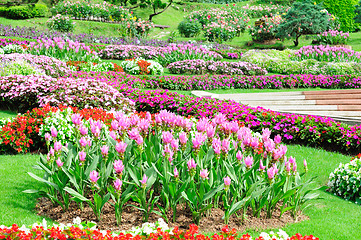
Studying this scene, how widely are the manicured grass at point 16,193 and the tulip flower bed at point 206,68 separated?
1059 cm

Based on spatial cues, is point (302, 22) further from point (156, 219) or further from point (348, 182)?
point (156, 219)

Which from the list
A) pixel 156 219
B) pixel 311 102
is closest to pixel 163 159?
pixel 156 219

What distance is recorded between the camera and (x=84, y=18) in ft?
104

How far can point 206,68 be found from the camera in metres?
16.4

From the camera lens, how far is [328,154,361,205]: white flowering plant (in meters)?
5.27

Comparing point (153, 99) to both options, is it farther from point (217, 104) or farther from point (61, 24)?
point (61, 24)

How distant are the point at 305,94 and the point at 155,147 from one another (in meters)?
8.70

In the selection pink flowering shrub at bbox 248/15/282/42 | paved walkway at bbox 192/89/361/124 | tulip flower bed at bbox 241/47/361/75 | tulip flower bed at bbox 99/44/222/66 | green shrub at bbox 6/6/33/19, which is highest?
green shrub at bbox 6/6/33/19

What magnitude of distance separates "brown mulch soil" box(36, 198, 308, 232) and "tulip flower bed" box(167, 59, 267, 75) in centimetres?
1211

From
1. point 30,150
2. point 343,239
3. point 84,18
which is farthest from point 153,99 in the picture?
point 84,18

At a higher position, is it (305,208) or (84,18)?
(84,18)

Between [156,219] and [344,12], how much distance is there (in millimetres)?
37566

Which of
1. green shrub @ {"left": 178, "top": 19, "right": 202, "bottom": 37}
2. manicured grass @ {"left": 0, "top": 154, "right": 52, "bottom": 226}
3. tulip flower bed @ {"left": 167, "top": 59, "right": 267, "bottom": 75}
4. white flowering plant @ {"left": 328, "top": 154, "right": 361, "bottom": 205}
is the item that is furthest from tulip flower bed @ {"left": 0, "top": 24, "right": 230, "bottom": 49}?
white flowering plant @ {"left": 328, "top": 154, "right": 361, "bottom": 205}

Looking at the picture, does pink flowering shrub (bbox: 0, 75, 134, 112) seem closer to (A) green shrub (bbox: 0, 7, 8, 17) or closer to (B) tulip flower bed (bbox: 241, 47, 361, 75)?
(B) tulip flower bed (bbox: 241, 47, 361, 75)
